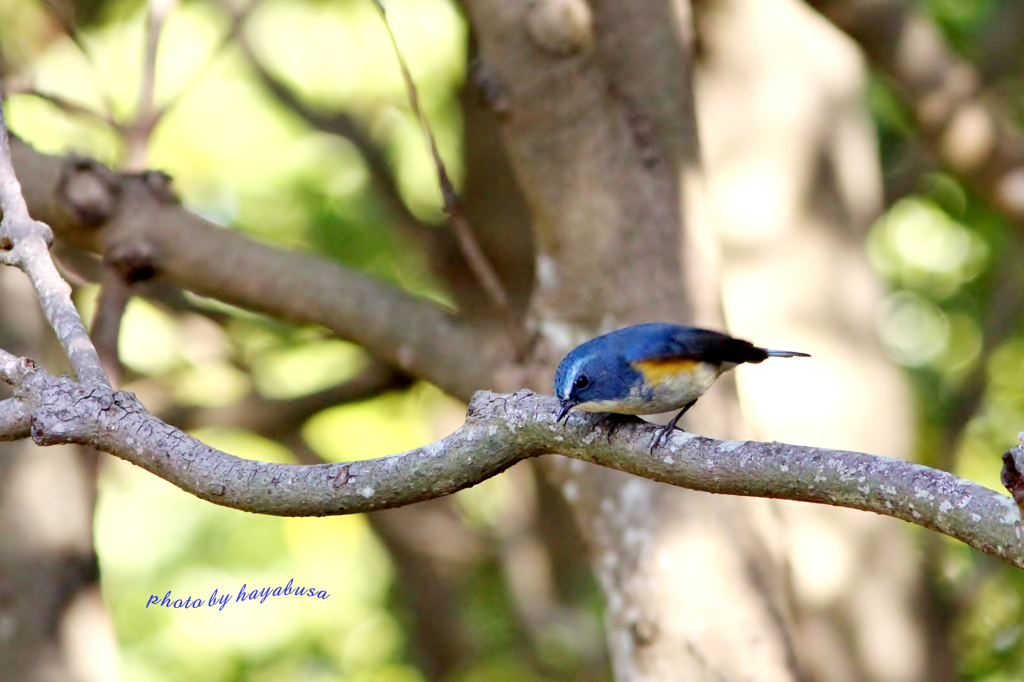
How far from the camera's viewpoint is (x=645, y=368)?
2.59 meters

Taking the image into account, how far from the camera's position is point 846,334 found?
4.70 meters

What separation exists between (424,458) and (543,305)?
73.2 inches

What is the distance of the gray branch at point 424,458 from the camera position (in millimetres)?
Answer: 1981

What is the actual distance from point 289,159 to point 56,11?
284 cm

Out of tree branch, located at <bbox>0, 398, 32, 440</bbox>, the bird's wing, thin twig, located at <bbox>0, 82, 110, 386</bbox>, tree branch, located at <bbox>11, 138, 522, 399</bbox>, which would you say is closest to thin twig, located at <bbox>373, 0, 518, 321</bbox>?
tree branch, located at <bbox>11, 138, 522, 399</bbox>

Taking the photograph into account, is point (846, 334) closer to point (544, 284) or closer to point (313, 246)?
point (544, 284)

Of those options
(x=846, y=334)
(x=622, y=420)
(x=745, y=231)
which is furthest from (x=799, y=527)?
(x=622, y=420)

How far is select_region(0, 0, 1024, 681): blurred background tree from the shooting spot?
3865 mm

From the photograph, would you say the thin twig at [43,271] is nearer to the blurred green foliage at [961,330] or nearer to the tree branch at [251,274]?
the tree branch at [251,274]

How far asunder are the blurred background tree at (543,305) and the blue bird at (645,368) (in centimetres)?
104

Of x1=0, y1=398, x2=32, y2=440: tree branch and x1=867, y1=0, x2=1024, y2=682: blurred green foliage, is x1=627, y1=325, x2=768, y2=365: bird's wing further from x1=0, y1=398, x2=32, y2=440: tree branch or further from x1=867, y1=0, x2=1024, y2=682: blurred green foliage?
x1=867, y1=0, x2=1024, y2=682: blurred green foliage

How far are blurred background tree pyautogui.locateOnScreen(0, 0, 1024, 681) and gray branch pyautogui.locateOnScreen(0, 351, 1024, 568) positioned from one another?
1.50 metres

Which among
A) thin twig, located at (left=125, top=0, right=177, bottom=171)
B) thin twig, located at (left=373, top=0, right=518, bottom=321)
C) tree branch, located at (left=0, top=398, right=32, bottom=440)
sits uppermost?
thin twig, located at (left=125, top=0, right=177, bottom=171)

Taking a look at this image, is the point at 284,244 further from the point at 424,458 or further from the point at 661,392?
the point at 424,458
